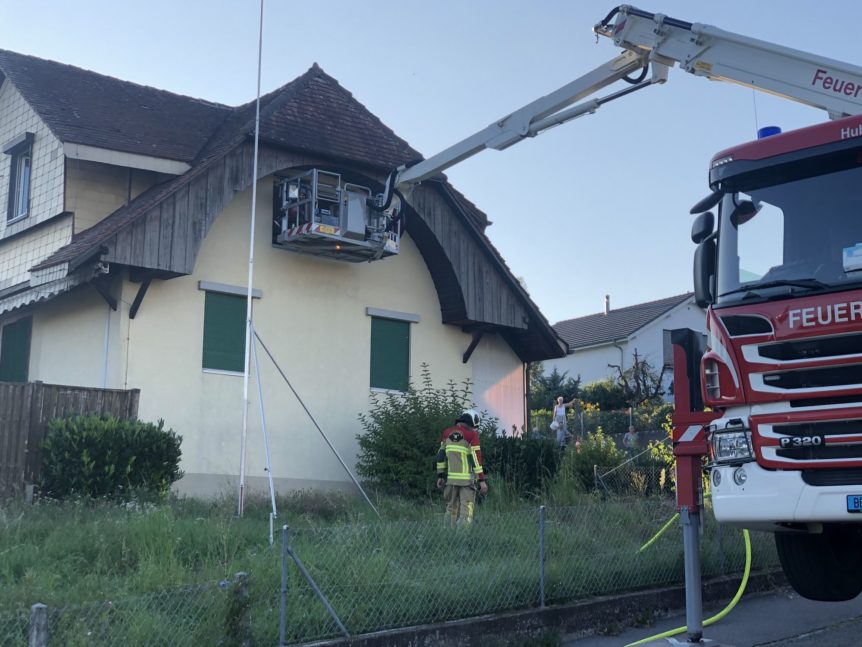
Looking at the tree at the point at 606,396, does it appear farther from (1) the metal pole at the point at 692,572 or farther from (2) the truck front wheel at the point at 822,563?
(1) the metal pole at the point at 692,572

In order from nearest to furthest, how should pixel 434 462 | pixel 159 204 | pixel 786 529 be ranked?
pixel 786 529 → pixel 159 204 → pixel 434 462

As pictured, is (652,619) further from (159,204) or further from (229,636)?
(159,204)

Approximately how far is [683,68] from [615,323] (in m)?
35.4

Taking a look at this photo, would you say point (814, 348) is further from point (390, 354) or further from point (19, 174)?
point (19, 174)

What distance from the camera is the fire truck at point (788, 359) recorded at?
7312mm

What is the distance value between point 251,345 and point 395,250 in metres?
3.06

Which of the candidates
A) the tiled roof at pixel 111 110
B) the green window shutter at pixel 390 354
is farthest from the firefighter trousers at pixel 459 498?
the tiled roof at pixel 111 110

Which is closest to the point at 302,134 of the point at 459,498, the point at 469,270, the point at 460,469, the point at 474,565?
the point at 469,270

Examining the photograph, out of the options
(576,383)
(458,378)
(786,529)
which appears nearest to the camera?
(786,529)

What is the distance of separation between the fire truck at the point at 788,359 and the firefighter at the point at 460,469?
4.87 m

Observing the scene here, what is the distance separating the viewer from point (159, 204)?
14594 mm

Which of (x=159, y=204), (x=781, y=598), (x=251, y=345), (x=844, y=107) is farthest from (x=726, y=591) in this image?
(x=159, y=204)

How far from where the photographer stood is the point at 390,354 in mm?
18328

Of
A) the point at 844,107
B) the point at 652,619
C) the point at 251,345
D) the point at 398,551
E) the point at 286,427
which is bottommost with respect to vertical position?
the point at 652,619
